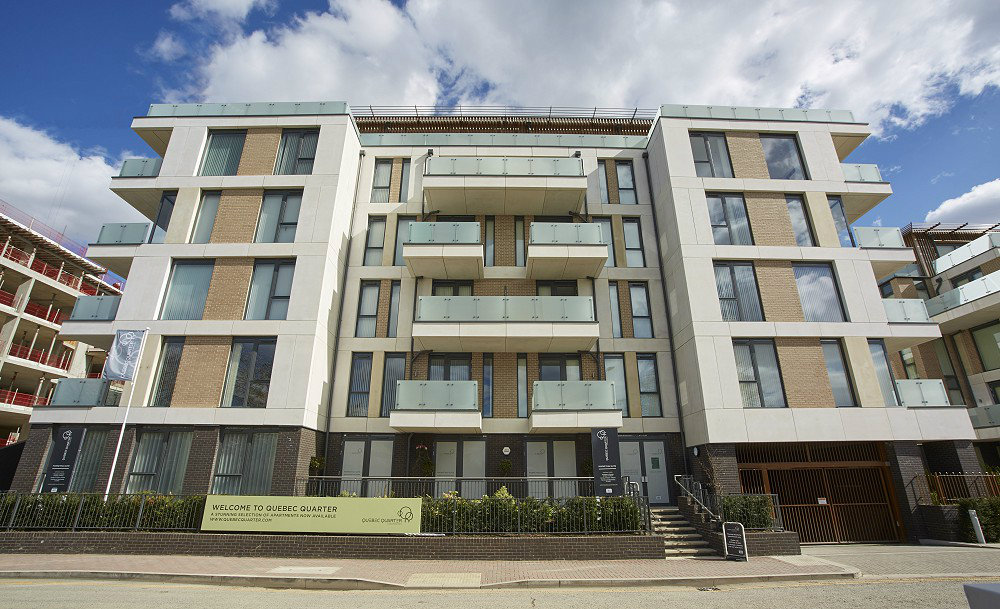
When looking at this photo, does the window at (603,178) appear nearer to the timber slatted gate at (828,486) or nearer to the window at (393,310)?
the window at (393,310)

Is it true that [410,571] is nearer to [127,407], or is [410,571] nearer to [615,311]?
[127,407]

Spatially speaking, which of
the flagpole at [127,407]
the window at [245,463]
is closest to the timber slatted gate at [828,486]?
the window at [245,463]

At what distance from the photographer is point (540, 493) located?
16.0 m

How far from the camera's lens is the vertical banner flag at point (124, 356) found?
52.1 ft

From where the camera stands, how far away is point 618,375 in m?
19.4

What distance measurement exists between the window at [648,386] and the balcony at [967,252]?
2136cm

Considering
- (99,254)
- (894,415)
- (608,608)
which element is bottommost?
(608,608)

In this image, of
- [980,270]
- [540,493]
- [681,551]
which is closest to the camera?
[681,551]

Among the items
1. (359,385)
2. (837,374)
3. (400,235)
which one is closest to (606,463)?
(837,374)

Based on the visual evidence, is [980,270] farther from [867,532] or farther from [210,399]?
[210,399]

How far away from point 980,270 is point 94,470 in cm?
4189

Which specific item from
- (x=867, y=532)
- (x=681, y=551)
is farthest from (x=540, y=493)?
(x=867, y=532)

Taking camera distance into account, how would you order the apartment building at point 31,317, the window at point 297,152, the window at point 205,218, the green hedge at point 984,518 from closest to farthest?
the green hedge at point 984,518
the window at point 205,218
the window at point 297,152
the apartment building at point 31,317

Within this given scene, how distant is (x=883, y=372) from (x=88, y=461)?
2762cm
